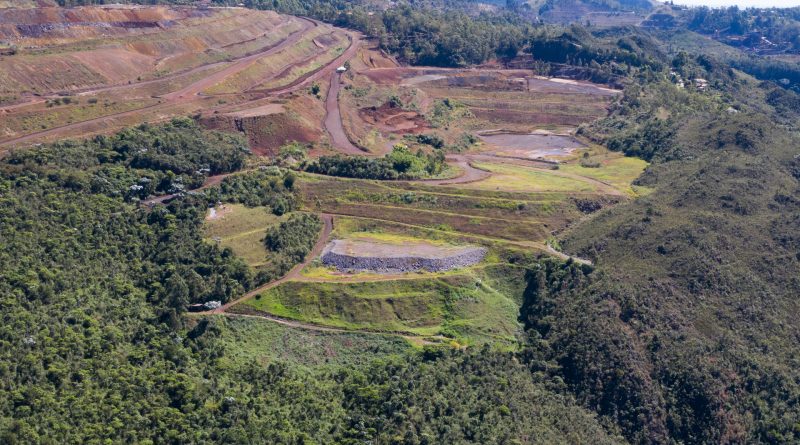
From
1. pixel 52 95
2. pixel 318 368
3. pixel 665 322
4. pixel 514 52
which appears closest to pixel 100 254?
pixel 318 368

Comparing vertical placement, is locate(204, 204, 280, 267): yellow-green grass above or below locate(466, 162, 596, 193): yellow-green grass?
below

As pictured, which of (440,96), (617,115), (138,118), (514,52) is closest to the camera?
(138,118)

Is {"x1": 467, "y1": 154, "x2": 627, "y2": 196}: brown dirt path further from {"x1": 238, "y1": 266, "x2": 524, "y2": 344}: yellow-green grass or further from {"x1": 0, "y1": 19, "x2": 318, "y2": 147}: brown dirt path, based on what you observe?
{"x1": 0, "y1": 19, "x2": 318, "y2": 147}: brown dirt path

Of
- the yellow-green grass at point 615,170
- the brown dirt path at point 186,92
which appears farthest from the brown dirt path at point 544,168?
the brown dirt path at point 186,92

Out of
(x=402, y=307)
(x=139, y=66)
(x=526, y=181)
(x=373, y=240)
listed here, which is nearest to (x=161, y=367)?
(x=402, y=307)

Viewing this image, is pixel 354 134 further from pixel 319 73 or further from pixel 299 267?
pixel 299 267

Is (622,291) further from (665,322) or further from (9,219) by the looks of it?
(9,219)

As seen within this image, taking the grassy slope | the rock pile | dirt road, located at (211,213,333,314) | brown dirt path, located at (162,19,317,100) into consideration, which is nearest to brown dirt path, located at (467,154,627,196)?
the grassy slope
